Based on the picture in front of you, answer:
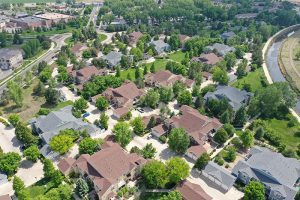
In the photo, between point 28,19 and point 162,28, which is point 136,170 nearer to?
point 162,28

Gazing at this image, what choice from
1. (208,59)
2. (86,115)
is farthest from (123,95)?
(208,59)

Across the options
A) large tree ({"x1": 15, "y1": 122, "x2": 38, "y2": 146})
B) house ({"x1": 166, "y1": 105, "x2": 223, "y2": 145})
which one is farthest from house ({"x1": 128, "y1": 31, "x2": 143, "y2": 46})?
large tree ({"x1": 15, "y1": 122, "x2": 38, "y2": 146})

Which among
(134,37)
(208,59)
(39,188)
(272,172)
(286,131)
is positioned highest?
(208,59)

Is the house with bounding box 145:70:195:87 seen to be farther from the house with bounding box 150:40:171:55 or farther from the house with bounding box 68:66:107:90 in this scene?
the house with bounding box 150:40:171:55

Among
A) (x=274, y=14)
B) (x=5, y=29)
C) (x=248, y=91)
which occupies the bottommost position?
(x=5, y=29)

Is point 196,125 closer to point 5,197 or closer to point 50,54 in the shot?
point 5,197

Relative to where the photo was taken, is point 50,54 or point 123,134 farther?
point 50,54

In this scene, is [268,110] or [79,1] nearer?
[268,110]

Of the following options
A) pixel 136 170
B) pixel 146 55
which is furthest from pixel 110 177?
pixel 146 55
